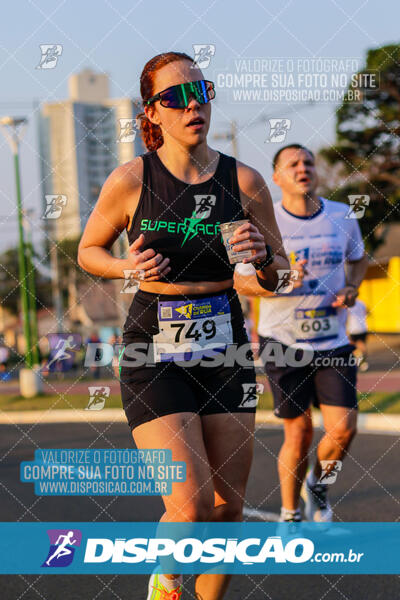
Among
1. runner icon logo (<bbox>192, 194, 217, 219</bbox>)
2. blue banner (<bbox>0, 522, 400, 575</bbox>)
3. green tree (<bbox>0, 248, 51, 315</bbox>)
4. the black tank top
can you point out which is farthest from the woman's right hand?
green tree (<bbox>0, 248, 51, 315</bbox>)

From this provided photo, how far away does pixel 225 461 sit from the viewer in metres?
2.98

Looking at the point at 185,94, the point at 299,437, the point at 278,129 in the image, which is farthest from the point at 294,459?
the point at 185,94

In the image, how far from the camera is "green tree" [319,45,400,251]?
26375 millimetres

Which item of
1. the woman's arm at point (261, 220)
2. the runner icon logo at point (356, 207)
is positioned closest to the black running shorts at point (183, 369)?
the woman's arm at point (261, 220)

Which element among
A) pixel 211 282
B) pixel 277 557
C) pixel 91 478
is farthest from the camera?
pixel 91 478

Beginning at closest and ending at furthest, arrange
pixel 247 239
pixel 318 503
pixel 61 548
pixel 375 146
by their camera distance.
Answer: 1. pixel 247 239
2. pixel 61 548
3. pixel 318 503
4. pixel 375 146

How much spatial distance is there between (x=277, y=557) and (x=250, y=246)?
6.50 feet

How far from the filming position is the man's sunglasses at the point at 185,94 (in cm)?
300

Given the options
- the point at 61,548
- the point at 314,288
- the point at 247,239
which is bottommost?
the point at 61,548

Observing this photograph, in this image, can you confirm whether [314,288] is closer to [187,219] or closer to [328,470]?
[328,470]

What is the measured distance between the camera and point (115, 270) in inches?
117

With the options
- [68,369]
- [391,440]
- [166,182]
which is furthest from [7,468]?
[68,369]

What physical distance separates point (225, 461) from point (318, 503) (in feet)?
6.28

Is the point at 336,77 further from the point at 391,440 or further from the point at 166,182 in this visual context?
the point at 391,440
